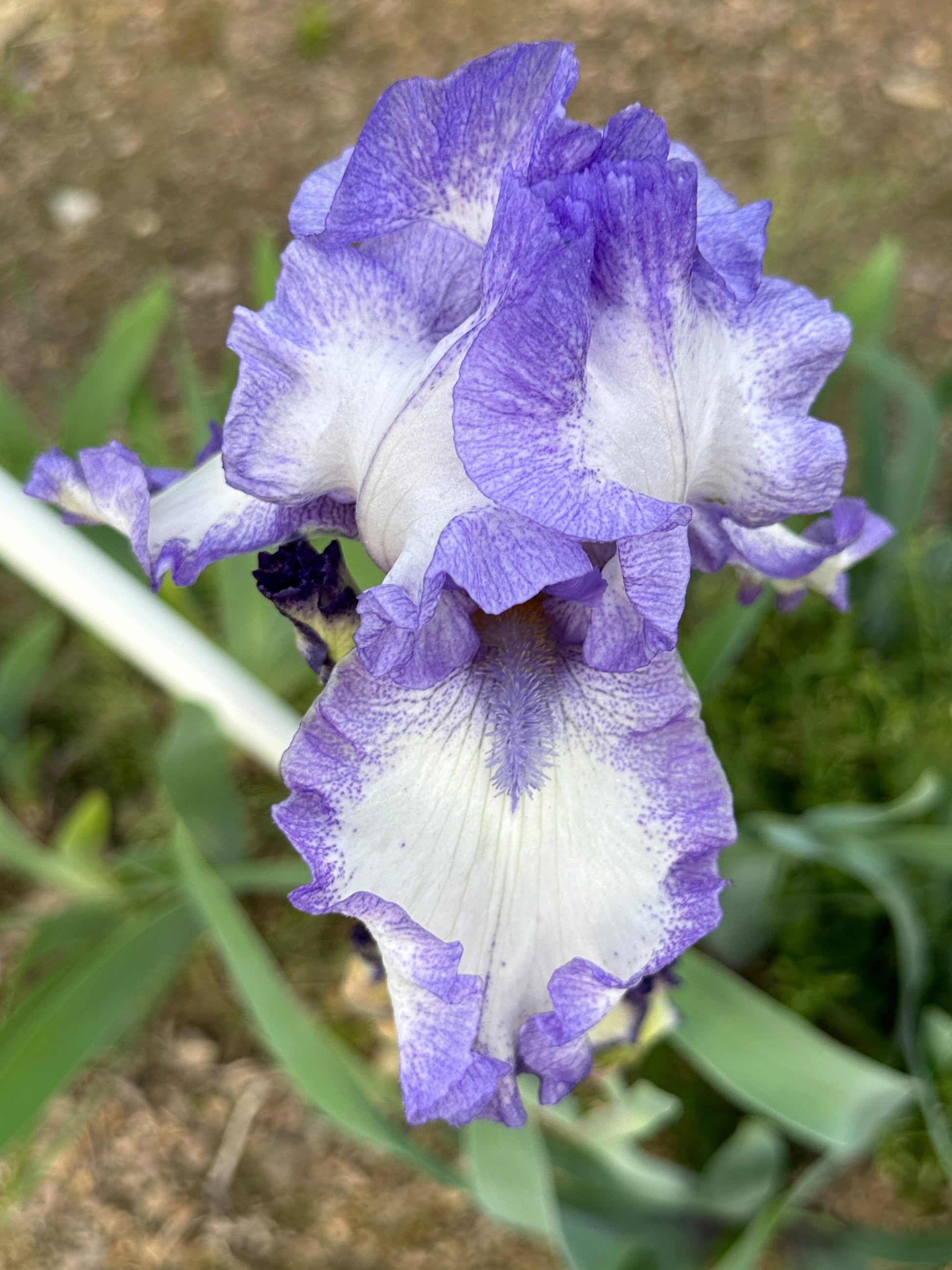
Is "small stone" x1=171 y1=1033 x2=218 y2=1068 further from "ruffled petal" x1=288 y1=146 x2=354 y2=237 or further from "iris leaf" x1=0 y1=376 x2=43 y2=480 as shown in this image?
"ruffled petal" x1=288 y1=146 x2=354 y2=237

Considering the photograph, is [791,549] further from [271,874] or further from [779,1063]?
[271,874]

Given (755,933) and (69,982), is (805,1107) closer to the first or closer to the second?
(755,933)

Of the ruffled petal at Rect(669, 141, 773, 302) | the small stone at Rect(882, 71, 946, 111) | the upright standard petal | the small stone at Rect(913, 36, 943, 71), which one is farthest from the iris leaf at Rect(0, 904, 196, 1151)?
the small stone at Rect(913, 36, 943, 71)

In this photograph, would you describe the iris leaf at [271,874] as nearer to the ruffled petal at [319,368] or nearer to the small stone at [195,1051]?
the ruffled petal at [319,368]

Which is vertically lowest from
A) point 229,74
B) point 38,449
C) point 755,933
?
point 755,933

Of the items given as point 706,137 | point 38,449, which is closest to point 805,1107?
point 38,449

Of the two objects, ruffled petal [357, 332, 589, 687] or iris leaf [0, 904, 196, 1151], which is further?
iris leaf [0, 904, 196, 1151]
